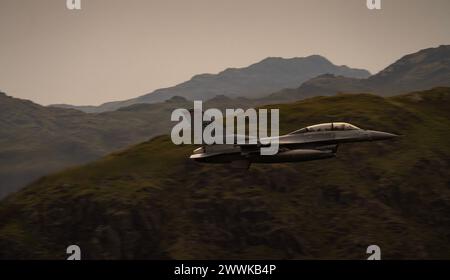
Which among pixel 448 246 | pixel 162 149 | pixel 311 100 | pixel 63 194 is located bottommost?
pixel 448 246

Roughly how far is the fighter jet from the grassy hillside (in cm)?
5407

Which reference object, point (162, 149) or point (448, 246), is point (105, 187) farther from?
point (448, 246)

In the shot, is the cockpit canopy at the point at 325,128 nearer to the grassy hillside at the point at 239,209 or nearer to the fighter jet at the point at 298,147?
the fighter jet at the point at 298,147

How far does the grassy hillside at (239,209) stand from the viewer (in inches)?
5571

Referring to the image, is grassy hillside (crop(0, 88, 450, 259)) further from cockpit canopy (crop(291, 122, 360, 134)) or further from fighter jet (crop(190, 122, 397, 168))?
cockpit canopy (crop(291, 122, 360, 134))

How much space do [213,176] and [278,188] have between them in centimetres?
1460

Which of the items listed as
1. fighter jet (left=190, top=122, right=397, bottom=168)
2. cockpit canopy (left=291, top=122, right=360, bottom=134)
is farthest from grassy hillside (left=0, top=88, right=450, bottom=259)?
cockpit canopy (left=291, top=122, right=360, bottom=134)

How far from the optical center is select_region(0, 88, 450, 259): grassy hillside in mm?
141500

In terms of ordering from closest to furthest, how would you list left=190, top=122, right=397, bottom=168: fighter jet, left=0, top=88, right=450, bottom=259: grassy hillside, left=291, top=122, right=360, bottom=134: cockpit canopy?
left=190, top=122, right=397, bottom=168: fighter jet → left=291, top=122, right=360, bottom=134: cockpit canopy → left=0, top=88, right=450, bottom=259: grassy hillside

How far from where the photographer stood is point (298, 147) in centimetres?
8256

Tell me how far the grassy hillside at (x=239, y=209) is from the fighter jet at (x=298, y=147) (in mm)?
54075
